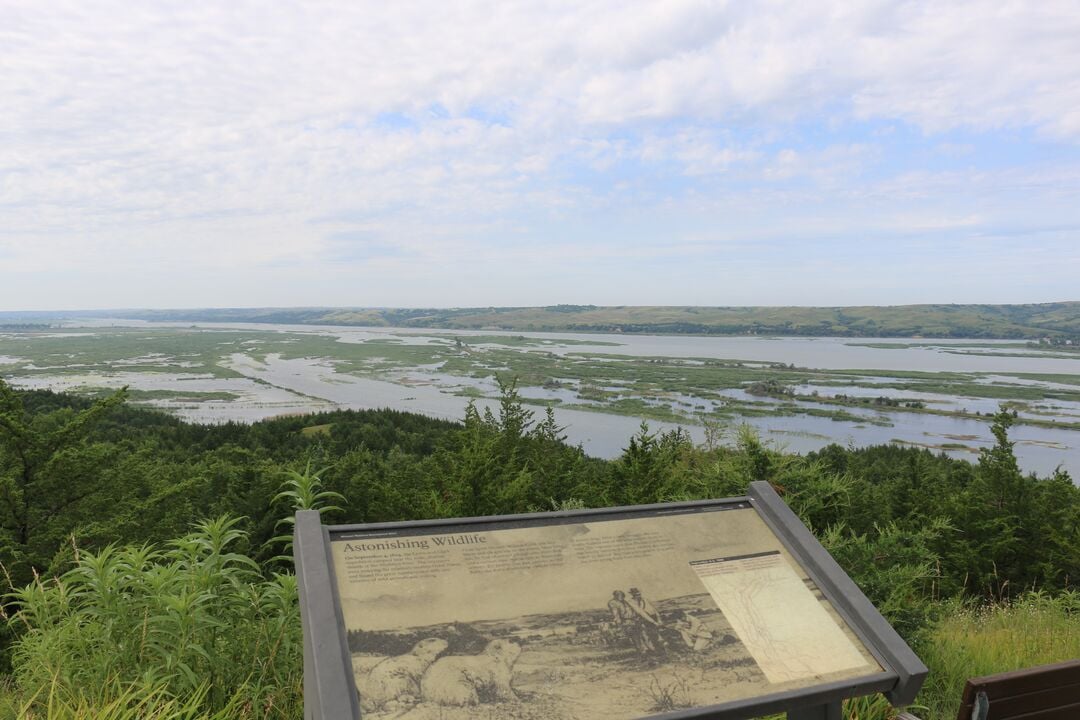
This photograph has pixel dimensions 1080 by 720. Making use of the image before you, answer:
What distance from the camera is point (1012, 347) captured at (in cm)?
9662

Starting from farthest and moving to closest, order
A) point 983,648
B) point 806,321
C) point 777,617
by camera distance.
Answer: point 806,321 → point 983,648 → point 777,617

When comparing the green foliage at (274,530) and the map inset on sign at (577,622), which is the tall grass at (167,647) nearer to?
the green foliage at (274,530)

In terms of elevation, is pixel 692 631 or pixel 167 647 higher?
pixel 692 631

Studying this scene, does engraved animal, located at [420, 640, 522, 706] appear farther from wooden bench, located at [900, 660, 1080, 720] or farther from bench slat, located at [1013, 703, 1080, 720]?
bench slat, located at [1013, 703, 1080, 720]

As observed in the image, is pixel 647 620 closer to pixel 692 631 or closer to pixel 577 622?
pixel 692 631

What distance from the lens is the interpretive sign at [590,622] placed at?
6.69ft

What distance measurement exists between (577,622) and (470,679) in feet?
1.48

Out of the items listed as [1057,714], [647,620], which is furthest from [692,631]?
[1057,714]

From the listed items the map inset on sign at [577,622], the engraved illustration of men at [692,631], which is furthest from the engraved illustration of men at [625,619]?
the engraved illustration of men at [692,631]

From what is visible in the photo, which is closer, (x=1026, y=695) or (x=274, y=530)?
(x=1026, y=695)

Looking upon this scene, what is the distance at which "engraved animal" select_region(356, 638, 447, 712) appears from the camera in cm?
194

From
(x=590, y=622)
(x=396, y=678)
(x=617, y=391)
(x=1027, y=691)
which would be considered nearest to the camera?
(x=396, y=678)

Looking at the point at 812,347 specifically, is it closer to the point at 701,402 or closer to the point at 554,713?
the point at 701,402

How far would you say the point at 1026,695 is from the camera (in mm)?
2223
